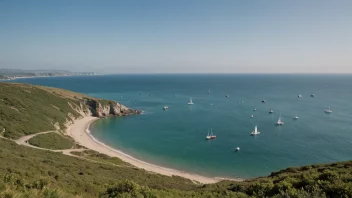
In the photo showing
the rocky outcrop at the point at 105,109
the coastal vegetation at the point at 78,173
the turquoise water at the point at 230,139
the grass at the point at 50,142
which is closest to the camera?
the coastal vegetation at the point at 78,173

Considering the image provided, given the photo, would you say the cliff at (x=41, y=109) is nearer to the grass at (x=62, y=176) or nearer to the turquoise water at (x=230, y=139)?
the turquoise water at (x=230, y=139)

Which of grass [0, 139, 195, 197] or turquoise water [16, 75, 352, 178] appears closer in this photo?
grass [0, 139, 195, 197]

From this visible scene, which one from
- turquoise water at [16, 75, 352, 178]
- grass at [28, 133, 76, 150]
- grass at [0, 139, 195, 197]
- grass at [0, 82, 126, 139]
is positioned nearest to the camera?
grass at [0, 139, 195, 197]

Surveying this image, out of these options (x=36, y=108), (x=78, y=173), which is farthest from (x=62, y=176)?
(x=36, y=108)

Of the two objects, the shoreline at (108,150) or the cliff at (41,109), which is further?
the cliff at (41,109)

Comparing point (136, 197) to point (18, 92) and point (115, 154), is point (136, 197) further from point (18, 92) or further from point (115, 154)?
point (18, 92)

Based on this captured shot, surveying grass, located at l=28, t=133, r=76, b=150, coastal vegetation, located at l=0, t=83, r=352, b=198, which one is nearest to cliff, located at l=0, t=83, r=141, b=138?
coastal vegetation, located at l=0, t=83, r=352, b=198

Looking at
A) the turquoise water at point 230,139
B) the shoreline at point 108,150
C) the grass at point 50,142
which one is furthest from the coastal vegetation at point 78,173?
the turquoise water at point 230,139

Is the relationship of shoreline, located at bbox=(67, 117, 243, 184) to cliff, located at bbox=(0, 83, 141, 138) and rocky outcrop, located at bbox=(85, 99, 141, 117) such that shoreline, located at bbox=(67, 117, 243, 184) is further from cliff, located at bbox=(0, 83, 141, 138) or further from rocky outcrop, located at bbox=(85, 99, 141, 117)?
rocky outcrop, located at bbox=(85, 99, 141, 117)

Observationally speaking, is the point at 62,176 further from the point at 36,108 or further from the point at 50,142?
the point at 36,108
